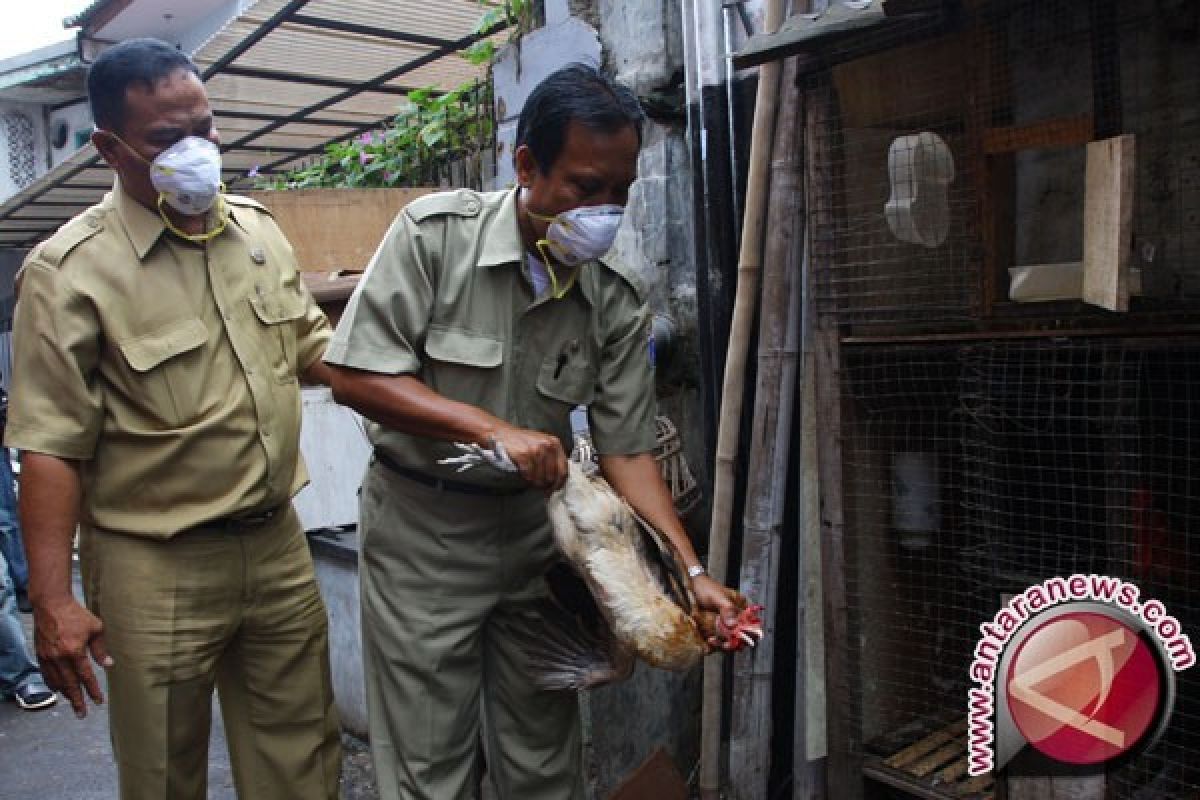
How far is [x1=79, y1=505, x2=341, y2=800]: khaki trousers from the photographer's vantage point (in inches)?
108

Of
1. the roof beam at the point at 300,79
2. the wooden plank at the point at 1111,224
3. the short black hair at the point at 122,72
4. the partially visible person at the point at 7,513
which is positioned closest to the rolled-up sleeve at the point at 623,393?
the wooden plank at the point at 1111,224

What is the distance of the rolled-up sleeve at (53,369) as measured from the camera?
2.59m

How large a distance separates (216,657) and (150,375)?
0.84m

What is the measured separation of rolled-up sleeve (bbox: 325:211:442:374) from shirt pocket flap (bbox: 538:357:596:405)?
35 centimetres

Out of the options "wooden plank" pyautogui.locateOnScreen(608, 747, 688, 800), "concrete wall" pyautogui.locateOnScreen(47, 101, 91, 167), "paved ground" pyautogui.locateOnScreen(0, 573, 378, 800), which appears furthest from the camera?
"concrete wall" pyautogui.locateOnScreen(47, 101, 91, 167)

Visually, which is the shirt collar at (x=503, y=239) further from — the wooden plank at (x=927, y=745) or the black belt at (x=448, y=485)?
the wooden plank at (x=927, y=745)

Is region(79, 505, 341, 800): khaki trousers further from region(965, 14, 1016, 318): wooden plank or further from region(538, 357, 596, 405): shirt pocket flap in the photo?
region(965, 14, 1016, 318): wooden plank

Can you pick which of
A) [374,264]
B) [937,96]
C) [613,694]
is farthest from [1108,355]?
[613,694]

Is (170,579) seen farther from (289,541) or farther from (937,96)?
(937,96)

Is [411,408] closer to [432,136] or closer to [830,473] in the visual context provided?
[830,473]

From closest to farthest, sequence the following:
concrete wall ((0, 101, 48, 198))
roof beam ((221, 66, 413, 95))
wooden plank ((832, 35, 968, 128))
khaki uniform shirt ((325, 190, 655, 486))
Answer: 1. khaki uniform shirt ((325, 190, 655, 486))
2. wooden plank ((832, 35, 968, 128))
3. roof beam ((221, 66, 413, 95))
4. concrete wall ((0, 101, 48, 198))
